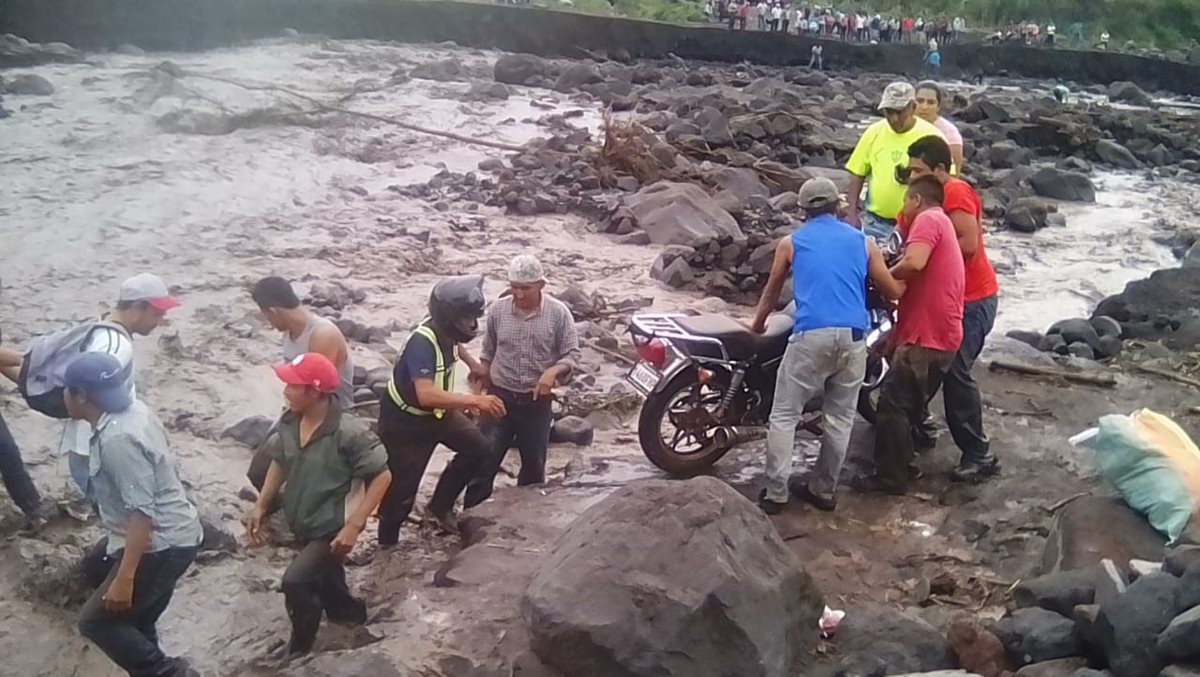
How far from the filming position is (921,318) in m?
6.11

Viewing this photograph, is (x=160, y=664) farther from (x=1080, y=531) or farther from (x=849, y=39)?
(x=849, y=39)

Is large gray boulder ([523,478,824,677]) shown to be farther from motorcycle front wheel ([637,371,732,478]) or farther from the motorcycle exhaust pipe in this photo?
the motorcycle exhaust pipe

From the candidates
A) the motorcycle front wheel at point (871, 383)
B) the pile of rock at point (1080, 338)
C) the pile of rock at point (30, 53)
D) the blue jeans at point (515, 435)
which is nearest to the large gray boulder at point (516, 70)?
the pile of rock at point (30, 53)

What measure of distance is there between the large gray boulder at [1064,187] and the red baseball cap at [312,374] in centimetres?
1781

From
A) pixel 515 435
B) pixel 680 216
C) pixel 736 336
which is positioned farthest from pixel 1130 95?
pixel 515 435

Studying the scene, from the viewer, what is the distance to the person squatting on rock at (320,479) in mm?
4449

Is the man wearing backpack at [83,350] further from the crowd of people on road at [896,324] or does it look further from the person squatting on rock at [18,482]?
the crowd of people on road at [896,324]

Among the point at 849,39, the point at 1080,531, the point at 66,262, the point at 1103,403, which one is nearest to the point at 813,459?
the point at 1080,531

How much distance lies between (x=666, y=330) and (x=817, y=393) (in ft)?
3.04

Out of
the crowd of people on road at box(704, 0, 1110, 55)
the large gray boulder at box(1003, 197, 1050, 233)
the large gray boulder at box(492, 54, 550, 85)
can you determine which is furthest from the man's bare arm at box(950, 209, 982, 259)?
the crowd of people on road at box(704, 0, 1110, 55)

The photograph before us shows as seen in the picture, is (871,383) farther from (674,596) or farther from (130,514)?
(130,514)

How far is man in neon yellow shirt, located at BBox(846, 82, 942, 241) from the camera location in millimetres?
7125

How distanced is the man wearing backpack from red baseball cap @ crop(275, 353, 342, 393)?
1.92 feet

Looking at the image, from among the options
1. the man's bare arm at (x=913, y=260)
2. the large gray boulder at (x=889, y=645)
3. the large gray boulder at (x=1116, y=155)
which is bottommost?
the large gray boulder at (x=1116, y=155)
